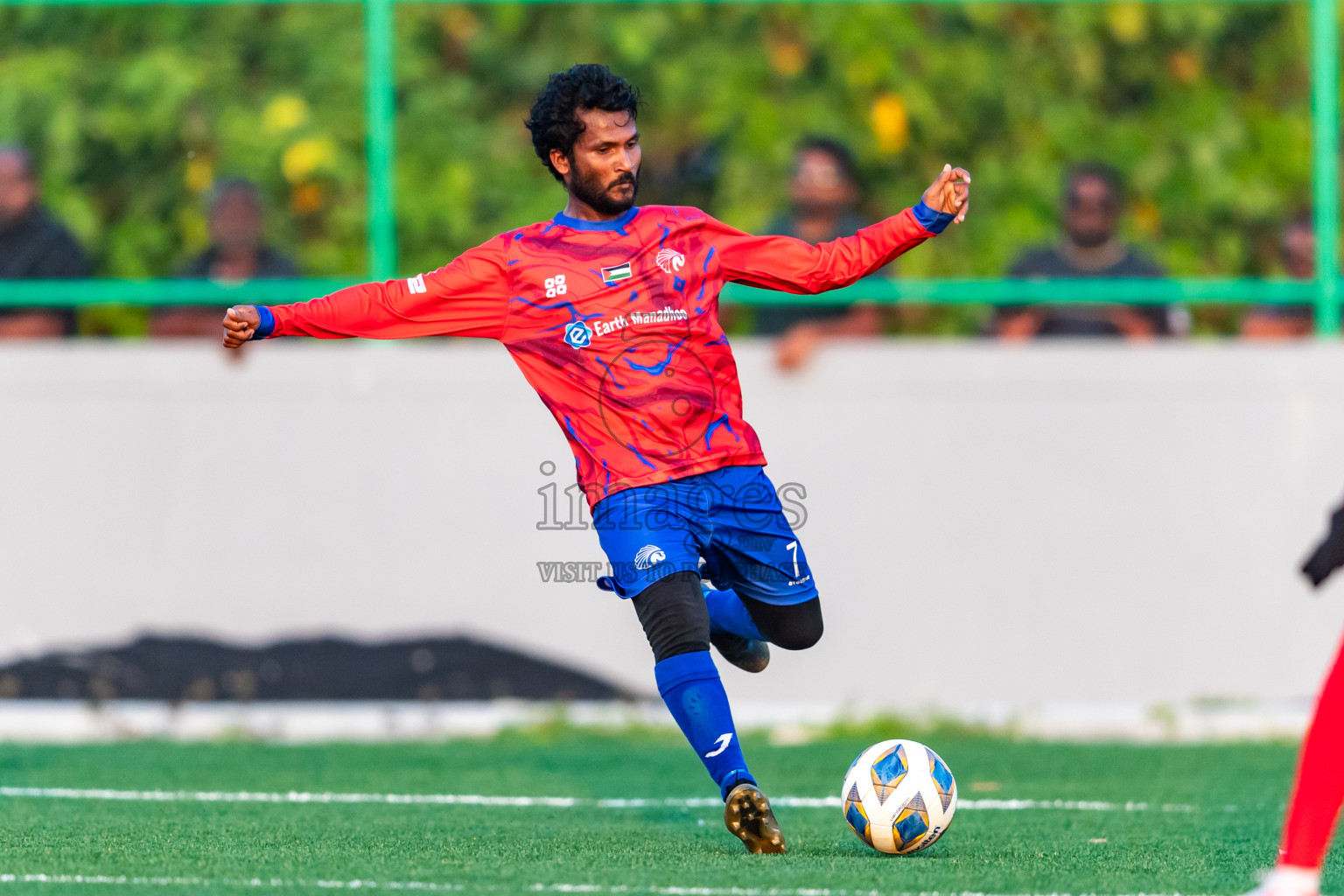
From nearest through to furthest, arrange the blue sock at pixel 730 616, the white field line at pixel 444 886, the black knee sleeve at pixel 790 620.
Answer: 1. the white field line at pixel 444 886
2. the black knee sleeve at pixel 790 620
3. the blue sock at pixel 730 616

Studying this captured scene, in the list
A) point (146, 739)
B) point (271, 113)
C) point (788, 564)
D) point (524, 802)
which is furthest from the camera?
point (271, 113)

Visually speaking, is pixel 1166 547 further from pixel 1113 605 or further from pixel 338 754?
pixel 338 754

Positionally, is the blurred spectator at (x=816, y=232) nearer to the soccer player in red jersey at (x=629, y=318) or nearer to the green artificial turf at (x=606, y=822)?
the green artificial turf at (x=606, y=822)

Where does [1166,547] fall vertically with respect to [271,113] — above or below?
below

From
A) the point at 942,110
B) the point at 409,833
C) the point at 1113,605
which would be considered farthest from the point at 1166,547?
the point at 409,833

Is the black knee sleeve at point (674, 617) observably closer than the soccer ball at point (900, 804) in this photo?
No

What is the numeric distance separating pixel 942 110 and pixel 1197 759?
183 inches

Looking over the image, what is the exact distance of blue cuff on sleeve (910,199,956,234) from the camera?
213 inches

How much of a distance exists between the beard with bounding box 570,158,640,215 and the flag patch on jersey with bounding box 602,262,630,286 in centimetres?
19

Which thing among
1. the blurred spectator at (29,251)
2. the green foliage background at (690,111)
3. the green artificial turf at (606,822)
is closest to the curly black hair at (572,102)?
the green artificial turf at (606,822)

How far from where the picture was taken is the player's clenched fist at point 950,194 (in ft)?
17.6

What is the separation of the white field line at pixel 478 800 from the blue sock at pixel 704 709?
3.96 feet

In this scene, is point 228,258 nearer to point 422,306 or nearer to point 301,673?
point 301,673

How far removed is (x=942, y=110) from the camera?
1084cm
